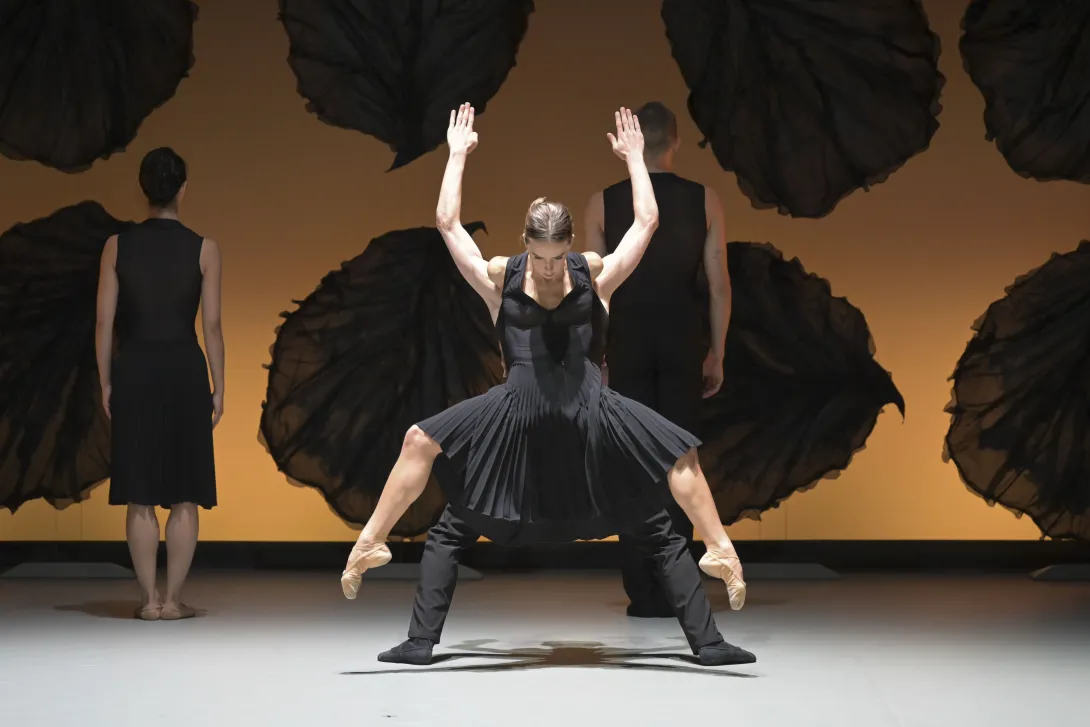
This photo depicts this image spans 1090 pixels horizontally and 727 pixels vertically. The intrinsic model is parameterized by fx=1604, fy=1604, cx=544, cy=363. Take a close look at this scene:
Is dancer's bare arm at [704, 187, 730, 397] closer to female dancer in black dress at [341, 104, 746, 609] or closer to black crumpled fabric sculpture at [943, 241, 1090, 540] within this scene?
female dancer in black dress at [341, 104, 746, 609]

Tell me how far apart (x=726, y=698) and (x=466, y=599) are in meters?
2.04

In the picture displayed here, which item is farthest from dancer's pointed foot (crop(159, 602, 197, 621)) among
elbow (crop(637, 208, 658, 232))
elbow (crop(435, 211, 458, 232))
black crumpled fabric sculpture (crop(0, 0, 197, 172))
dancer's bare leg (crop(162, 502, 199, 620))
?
black crumpled fabric sculpture (crop(0, 0, 197, 172))

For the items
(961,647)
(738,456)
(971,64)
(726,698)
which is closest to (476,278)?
(726,698)

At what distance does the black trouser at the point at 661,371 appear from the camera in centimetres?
506

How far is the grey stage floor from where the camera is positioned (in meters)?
3.61

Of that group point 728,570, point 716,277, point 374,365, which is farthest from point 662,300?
point 374,365

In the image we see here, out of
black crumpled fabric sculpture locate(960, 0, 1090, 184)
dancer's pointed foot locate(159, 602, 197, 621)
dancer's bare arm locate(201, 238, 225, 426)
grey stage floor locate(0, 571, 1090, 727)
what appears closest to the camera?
grey stage floor locate(0, 571, 1090, 727)

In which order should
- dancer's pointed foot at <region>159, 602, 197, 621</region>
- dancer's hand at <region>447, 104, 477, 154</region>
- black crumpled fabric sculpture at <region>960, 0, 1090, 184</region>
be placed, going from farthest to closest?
black crumpled fabric sculpture at <region>960, 0, 1090, 184</region> < dancer's pointed foot at <region>159, 602, 197, 621</region> < dancer's hand at <region>447, 104, 477, 154</region>

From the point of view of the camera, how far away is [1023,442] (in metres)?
6.35

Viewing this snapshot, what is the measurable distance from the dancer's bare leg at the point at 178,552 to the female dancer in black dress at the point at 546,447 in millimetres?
1326

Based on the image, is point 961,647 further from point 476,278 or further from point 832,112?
point 832,112

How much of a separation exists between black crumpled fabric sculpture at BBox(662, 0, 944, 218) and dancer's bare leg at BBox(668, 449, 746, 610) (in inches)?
99.9

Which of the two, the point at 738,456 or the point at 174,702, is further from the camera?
the point at 738,456

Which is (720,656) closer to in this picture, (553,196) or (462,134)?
(462,134)
